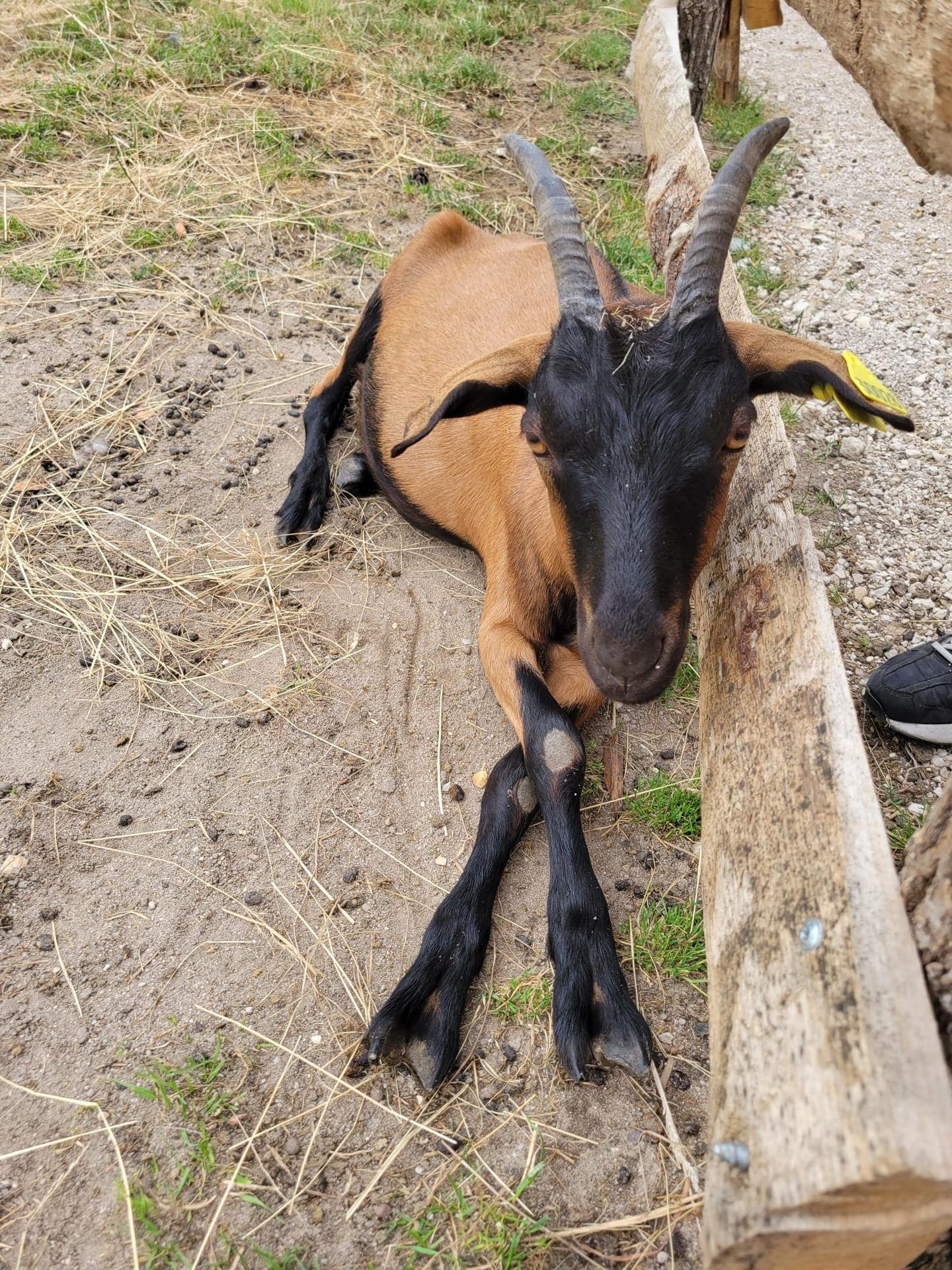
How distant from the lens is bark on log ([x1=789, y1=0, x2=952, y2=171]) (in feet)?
8.72

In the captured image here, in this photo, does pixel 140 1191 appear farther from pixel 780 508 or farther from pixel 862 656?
pixel 862 656

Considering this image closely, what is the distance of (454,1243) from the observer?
2258 mm

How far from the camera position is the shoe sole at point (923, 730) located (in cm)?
337

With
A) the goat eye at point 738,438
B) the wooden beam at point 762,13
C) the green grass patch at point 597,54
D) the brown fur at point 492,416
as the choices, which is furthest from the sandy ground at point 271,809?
the green grass patch at point 597,54

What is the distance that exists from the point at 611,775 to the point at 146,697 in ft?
5.83

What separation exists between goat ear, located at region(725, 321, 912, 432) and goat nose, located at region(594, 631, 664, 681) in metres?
0.87

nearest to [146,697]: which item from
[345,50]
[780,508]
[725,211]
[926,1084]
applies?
[780,508]

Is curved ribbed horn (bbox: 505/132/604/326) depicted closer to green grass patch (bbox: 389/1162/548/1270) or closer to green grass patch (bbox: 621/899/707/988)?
green grass patch (bbox: 621/899/707/988)

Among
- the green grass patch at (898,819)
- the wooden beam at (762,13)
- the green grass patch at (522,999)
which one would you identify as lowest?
the green grass patch at (898,819)

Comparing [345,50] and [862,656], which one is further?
[345,50]

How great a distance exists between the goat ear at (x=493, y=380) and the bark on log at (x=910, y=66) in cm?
125

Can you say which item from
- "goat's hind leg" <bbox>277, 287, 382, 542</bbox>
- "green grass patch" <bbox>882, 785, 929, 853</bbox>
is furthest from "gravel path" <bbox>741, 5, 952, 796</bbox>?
"goat's hind leg" <bbox>277, 287, 382, 542</bbox>

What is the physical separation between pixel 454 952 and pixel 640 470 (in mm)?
1511

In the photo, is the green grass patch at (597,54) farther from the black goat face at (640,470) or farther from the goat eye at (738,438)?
the goat eye at (738,438)
